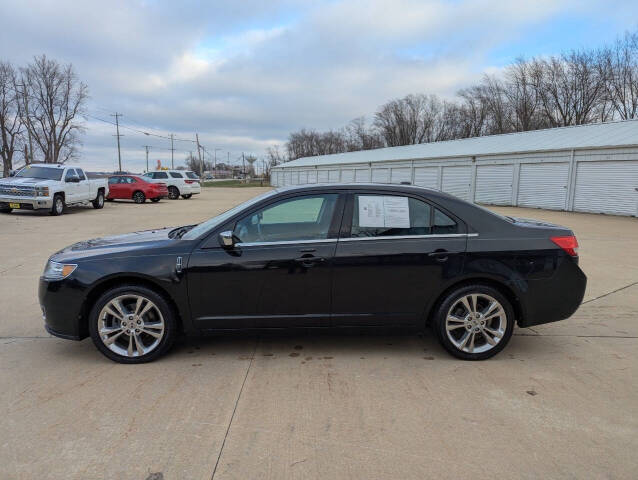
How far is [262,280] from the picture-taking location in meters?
3.56

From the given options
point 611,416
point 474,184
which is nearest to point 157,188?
point 474,184

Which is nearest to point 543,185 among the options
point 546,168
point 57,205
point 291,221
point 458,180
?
point 546,168

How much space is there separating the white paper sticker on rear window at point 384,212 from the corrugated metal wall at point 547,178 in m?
9.13

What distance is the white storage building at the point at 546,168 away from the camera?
17.6 m

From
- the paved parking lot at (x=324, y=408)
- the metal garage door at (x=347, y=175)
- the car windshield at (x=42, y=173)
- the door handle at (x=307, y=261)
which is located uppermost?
the metal garage door at (x=347, y=175)

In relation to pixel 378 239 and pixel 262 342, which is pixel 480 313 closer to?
pixel 378 239

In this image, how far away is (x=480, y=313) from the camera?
3.70 meters

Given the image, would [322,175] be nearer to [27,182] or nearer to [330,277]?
[27,182]

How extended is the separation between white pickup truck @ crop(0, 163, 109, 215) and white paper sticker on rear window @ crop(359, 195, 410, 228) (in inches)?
608

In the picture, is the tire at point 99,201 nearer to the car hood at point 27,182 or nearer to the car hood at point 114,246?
the car hood at point 27,182

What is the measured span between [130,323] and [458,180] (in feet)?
85.6

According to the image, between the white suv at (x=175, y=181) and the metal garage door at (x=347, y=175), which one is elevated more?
the metal garage door at (x=347, y=175)

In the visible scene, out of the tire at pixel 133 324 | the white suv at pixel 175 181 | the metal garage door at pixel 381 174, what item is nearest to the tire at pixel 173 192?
the white suv at pixel 175 181

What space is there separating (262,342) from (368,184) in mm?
1857
